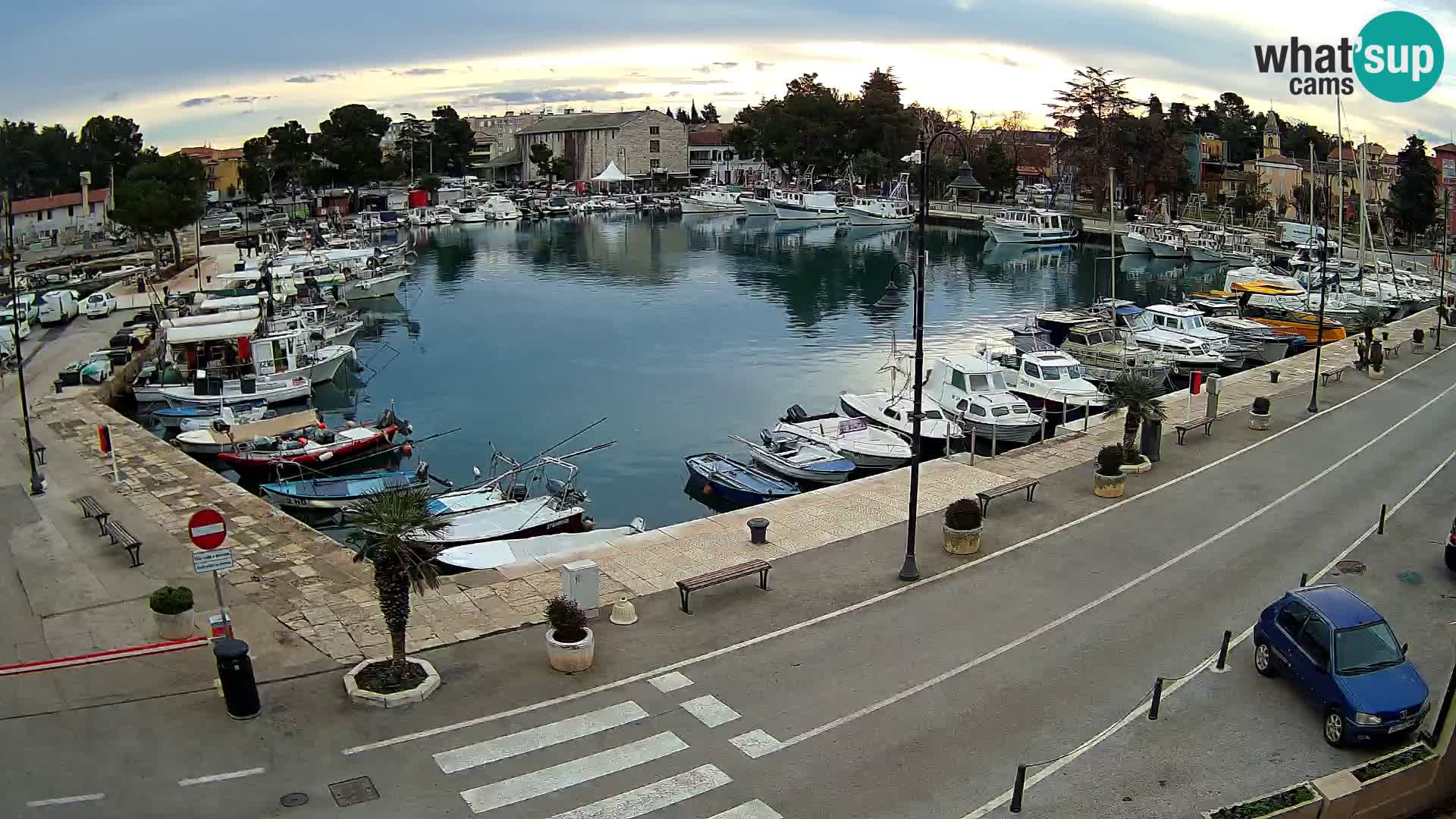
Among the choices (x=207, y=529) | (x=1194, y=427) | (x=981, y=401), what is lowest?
(x=1194, y=427)

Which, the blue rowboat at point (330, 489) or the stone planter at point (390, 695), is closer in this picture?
the stone planter at point (390, 695)

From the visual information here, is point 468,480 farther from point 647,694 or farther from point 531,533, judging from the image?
point 647,694

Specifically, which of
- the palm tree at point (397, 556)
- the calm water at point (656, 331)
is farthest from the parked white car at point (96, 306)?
the palm tree at point (397, 556)

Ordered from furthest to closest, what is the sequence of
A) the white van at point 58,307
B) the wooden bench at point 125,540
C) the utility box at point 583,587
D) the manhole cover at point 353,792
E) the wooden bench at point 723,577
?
the white van at point 58,307, the wooden bench at point 125,540, the wooden bench at point 723,577, the utility box at point 583,587, the manhole cover at point 353,792

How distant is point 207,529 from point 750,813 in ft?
29.0

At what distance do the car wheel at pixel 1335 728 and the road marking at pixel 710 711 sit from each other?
7672 millimetres

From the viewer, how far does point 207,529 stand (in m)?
15.9

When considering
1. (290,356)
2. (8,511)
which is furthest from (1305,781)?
(290,356)

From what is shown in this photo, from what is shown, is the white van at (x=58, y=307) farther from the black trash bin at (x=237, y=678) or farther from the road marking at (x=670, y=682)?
the road marking at (x=670, y=682)

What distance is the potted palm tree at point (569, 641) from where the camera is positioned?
16.2 metres

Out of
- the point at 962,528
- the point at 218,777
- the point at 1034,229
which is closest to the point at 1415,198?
the point at 1034,229

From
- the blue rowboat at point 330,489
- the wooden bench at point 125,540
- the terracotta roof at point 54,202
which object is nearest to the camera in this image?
the wooden bench at point 125,540

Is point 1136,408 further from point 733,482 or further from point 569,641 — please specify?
point 569,641

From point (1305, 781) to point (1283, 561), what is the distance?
8.77 m
